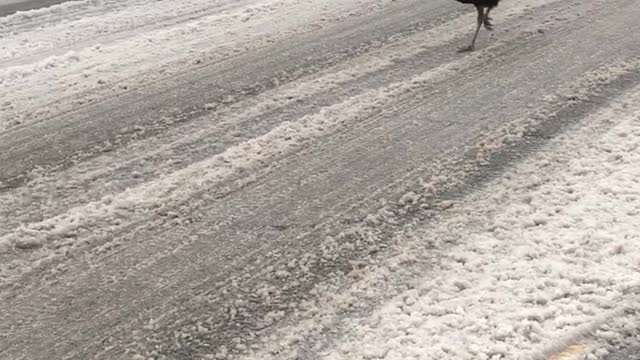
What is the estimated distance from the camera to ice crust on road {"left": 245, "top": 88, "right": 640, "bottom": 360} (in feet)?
9.20

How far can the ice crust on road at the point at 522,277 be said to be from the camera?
2803mm

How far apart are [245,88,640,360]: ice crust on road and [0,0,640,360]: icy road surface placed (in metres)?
0.01

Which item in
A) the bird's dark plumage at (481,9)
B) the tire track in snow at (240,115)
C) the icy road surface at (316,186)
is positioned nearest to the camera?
the icy road surface at (316,186)

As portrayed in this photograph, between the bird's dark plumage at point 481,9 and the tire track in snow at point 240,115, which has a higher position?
the bird's dark plumage at point 481,9

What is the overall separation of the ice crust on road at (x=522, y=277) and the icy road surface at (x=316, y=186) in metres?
0.01

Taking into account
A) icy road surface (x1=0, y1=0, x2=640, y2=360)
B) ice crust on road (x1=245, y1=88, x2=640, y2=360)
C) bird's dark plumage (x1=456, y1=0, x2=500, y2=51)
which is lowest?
ice crust on road (x1=245, y1=88, x2=640, y2=360)

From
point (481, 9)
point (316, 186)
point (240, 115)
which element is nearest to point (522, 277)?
point (316, 186)

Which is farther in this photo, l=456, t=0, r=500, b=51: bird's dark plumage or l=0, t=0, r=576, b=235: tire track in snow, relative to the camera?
l=456, t=0, r=500, b=51: bird's dark plumage

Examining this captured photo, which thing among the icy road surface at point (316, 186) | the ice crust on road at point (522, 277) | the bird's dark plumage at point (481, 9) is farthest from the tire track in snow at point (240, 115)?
the ice crust on road at point (522, 277)

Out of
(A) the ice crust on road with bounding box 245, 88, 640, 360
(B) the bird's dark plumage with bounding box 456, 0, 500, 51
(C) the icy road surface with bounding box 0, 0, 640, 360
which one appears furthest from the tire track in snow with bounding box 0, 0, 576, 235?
(A) the ice crust on road with bounding box 245, 88, 640, 360

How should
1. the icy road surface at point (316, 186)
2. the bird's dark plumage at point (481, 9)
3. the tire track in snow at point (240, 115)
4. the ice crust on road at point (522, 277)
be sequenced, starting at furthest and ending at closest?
the bird's dark plumage at point (481, 9) → the tire track in snow at point (240, 115) → the icy road surface at point (316, 186) → the ice crust on road at point (522, 277)

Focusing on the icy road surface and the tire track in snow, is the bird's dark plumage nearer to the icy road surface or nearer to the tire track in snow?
the icy road surface

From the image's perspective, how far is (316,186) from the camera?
4.17 metres

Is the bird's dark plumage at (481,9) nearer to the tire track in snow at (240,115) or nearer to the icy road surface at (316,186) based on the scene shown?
the icy road surface at (316,186)
